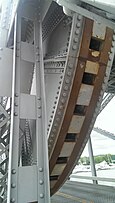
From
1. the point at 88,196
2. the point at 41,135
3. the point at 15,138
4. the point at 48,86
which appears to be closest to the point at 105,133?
the point at 88,196

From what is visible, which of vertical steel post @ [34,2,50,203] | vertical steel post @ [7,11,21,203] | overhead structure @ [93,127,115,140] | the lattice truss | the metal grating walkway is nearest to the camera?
vertical steel post @ [7,11,21,203]

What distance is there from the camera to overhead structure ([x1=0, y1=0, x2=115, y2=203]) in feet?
8.32

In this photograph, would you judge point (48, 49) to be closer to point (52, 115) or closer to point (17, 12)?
point (17, 12)

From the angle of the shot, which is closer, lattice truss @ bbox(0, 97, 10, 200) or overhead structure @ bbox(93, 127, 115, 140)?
lattice truss @ bbox(0, 97, 10, 200)

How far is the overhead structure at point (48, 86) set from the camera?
2.54m

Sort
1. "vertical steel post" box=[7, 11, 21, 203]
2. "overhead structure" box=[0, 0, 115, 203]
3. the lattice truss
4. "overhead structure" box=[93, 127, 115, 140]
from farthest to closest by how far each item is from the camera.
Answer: "overhead structure" box=[93, 127, 115, 140] < the lattice truss < "overhead structure" box=[0, 0, 115, 203] < "vertical steel post" box=[7, 11, 21, 203]

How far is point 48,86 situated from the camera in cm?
365

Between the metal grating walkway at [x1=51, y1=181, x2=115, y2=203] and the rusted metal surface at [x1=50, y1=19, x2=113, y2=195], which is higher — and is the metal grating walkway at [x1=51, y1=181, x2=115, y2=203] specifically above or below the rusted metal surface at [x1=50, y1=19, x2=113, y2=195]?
below

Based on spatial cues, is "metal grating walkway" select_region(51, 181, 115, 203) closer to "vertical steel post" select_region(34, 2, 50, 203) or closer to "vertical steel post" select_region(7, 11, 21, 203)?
"vertical steel post" select_region(34, 2, 50, 203)

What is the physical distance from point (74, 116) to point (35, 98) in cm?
79

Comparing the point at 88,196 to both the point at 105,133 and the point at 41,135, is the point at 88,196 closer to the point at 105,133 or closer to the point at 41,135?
the point at 105,133

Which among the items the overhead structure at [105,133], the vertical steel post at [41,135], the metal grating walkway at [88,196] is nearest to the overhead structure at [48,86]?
the vertical steel post at [41,135]

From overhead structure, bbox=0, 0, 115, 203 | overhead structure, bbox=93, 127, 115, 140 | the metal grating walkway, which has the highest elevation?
overhead structure, bbox=0, 0, 115, 203

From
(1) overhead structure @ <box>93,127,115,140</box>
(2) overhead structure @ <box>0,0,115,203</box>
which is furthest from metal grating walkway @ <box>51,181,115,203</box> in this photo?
(2) overhead structure @ <box>0,0,115,203</box>
